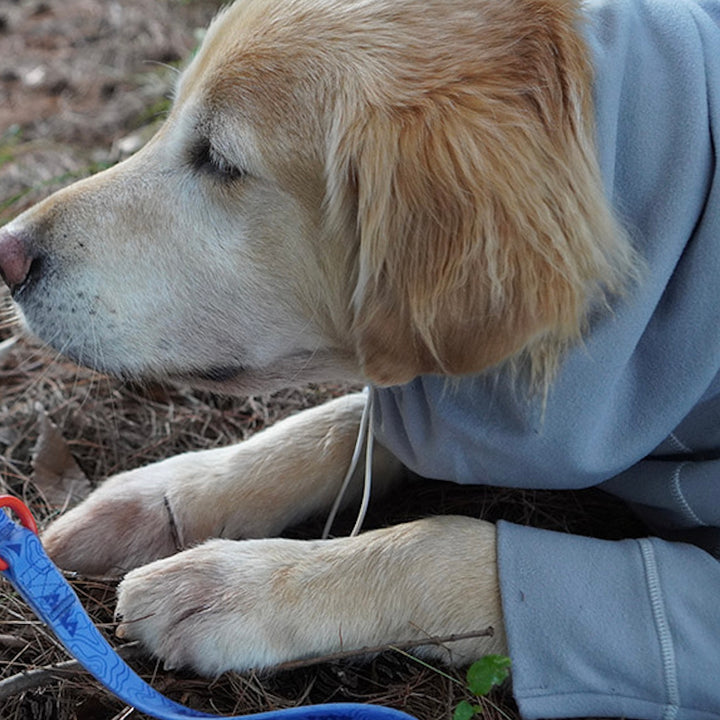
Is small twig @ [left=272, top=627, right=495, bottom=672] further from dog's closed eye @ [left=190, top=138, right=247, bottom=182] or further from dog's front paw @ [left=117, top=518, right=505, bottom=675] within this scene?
dog's closed eye @ [left=190, top=138, right=247, bottom=182]

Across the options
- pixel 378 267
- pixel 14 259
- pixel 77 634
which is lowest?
pixel 77 634

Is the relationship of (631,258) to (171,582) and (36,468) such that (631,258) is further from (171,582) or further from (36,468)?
(36,468)

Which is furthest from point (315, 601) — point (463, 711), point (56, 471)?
point (56, 471)

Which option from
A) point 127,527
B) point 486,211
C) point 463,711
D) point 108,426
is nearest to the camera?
point 486,211

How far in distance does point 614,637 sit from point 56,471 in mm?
1469

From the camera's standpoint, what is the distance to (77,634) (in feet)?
5.36

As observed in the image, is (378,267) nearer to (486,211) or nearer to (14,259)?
(486,211)

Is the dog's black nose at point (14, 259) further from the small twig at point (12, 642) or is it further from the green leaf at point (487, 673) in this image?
the green leaf at point (487, 673)

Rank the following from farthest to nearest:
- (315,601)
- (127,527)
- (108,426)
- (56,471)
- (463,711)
Answer: (108,426), (56,471), (127,527), (315,601), (463,711)

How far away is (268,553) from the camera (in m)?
1.93

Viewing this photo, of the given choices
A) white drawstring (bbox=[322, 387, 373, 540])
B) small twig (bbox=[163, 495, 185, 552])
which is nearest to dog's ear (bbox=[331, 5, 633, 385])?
white drawstring (bbox=[322, 387, 373, 540])

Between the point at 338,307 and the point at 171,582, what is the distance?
612mm

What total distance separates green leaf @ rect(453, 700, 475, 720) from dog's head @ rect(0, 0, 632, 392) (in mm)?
581

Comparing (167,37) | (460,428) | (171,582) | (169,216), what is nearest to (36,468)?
(171,582)
